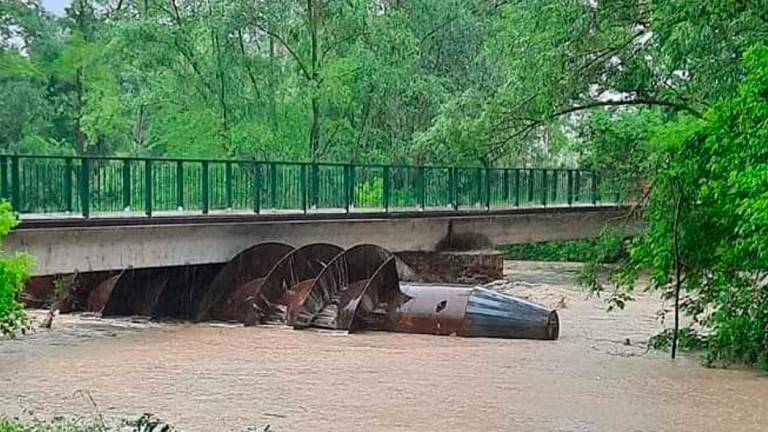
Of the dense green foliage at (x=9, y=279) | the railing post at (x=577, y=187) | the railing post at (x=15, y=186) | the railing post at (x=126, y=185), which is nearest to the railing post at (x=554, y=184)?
the railing post at (x=577, y=187)

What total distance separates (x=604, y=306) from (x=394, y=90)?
1152 centimetres

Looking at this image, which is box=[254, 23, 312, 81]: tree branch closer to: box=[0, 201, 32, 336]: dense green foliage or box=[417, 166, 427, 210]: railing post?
box=[417, 166, 427, 210]: railing post

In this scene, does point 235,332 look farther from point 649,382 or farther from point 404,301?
point 649,382

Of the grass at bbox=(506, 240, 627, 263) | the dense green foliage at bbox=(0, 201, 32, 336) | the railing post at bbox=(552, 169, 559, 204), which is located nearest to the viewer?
the dense green foliage at bbox=(0, 201, 32, 336)

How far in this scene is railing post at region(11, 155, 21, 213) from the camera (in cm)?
2102

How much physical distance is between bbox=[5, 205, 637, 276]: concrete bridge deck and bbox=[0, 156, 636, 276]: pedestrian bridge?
0.03 m

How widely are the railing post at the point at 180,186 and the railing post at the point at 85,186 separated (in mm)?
2606

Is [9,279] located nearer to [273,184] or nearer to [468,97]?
[273,184]

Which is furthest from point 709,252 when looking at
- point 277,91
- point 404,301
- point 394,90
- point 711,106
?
point 277,91

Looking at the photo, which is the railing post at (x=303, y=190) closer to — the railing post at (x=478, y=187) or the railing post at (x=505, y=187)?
the railing post at (x=478, y=187)

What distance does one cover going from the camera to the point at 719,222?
677 inches

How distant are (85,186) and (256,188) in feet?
16.8

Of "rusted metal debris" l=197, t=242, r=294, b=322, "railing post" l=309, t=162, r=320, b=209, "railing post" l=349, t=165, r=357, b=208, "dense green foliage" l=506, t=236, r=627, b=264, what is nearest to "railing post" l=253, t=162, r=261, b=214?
"rusted metal debris" l=197, t=242, r=294, b=322

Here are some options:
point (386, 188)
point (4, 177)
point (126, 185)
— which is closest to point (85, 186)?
point (126, 185)
